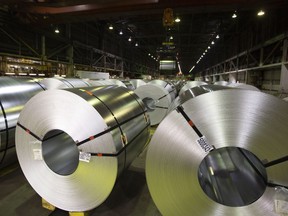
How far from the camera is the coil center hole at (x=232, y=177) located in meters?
1.63

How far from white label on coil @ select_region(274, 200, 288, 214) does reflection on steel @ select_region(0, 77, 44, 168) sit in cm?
278

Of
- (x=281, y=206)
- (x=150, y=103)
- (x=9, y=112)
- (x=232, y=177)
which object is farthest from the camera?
(x=150, y=103)

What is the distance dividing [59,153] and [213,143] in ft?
5.92

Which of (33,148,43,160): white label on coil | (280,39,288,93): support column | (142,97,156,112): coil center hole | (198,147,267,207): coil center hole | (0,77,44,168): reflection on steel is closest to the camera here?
(198,147,267,207): coil center hole

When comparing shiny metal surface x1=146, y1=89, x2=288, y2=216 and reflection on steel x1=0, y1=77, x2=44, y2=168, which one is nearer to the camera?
shiny metal surface x1=146, y1=89, x2=288, y2=216

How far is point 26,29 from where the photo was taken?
855 centimetres

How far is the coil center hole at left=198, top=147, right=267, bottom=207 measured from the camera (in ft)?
5.33

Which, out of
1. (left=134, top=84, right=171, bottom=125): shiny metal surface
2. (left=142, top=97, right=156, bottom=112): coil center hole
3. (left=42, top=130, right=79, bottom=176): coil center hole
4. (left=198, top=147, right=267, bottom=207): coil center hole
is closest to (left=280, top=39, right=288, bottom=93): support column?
(left=134, top=84, right=171, bottom=125): shiny metal surface

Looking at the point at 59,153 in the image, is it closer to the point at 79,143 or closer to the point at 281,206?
the point at 79,143

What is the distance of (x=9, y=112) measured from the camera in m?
2.55

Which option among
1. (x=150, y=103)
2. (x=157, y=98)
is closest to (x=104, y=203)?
(x=157, y=98)

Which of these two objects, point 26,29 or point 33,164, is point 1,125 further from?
point 26,29

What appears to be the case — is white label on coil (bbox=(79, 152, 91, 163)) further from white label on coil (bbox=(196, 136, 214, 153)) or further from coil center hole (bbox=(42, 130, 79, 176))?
white label on coil (bbox=(196, 136, 214, 153))

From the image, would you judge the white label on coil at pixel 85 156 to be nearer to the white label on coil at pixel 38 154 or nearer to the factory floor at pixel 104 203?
the white label on coil at pixel 38 154
